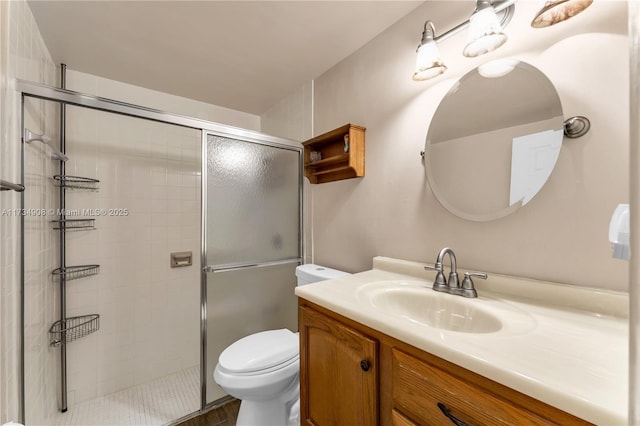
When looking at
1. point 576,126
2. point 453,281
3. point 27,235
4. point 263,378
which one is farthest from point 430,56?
point 27,235

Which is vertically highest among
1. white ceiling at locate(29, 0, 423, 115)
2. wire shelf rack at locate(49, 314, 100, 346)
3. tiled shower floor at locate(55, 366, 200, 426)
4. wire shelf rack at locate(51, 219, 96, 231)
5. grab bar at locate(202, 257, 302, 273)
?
white ceiling at locate(29, 0, 423, 115)

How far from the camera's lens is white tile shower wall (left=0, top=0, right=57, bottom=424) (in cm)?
91

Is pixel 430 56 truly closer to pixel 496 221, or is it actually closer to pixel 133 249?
pixel 496 221

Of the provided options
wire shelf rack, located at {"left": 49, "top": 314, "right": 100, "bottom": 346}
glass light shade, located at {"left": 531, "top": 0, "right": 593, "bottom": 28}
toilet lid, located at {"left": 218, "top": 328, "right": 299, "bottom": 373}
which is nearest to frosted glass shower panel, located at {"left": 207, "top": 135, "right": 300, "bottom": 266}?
toilet lid, located at {"left": 218, "top": 328, "right": 299, "bottom": 373}

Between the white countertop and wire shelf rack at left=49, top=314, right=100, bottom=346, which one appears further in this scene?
wire shelf rack at left=49, top=314, right=100, bottom=346

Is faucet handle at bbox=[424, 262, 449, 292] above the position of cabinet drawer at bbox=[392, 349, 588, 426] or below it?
above

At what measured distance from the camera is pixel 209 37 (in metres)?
1.43

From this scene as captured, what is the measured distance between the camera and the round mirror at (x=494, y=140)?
88 centimetres

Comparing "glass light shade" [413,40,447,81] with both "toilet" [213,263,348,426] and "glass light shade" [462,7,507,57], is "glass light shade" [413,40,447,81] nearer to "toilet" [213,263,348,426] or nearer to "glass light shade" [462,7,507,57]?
"glass light shade" [462,7,507,57]

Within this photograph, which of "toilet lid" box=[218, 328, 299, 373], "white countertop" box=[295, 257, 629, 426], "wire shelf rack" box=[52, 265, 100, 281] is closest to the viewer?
"white countertop" box=[295, 257, 629, 426]

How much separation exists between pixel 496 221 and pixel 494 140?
315 mm

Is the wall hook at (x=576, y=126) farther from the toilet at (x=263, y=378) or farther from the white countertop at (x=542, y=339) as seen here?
the toilet at (x=263, y=378)

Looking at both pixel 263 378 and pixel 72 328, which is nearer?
pixel 263 378

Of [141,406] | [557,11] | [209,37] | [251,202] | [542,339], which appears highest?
[209,37]
